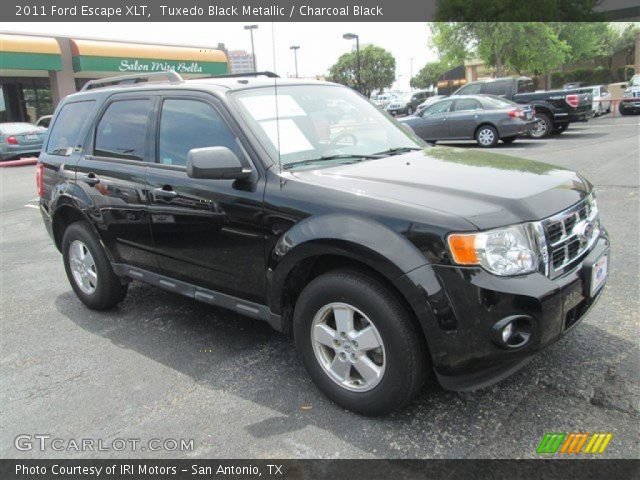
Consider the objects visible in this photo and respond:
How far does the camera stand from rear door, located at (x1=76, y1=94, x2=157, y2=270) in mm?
4008

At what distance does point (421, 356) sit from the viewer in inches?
106

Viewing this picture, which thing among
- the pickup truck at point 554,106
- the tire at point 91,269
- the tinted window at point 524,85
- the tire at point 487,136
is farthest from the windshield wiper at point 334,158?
the tinted window at point 524,85

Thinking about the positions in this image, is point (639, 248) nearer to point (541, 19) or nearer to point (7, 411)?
point (7, 411)

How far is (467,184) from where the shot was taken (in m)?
2.92

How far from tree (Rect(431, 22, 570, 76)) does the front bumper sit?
33.7m

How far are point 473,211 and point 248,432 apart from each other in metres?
1.62

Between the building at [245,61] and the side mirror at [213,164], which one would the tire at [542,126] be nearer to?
the building at [245,61]

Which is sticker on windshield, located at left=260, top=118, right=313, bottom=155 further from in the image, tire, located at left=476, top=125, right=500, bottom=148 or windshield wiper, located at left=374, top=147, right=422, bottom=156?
tire, located at left=476, top=125, right=500, bottom=148

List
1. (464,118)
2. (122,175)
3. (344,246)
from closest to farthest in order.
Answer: (344,246), (122,175), (464,118)

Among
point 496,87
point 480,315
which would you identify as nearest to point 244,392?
point 480,315

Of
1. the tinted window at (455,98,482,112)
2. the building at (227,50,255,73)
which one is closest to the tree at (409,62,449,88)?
the tinted window at (455,98,482,112)

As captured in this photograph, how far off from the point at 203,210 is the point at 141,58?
32.8 metres

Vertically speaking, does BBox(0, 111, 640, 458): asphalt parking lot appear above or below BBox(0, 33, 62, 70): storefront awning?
below

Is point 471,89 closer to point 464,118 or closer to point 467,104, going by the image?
point 467,104
